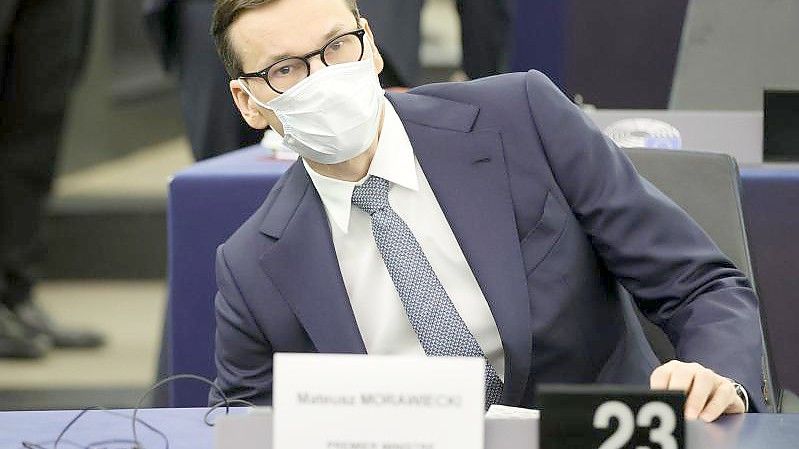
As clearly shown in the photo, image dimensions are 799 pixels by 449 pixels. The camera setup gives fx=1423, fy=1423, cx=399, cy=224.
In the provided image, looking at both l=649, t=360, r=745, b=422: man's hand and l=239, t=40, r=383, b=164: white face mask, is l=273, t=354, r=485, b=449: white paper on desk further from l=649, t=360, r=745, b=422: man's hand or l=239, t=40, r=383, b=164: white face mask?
l=239, t=40, r=383, b=164: white face mask

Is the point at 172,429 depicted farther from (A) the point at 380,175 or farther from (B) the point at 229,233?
(B) the point at 229,233

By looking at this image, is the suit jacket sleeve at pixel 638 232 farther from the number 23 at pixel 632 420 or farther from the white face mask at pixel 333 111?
the number 23 at pixel 632 420

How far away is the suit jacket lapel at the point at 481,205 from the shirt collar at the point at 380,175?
23 mm

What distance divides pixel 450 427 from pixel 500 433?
0.17 ft

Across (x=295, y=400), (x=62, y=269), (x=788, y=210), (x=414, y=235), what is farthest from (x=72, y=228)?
(x=295, y=400)

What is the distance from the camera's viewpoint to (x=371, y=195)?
1.87 m

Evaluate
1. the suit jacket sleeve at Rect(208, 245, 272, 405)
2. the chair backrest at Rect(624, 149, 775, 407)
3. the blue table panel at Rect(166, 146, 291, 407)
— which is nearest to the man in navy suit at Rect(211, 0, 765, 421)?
the suit jacket sleeve at Rect(208, 245, 272, 405)

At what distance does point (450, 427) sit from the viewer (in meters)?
1.22

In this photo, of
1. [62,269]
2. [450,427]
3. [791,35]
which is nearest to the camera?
[450,427]

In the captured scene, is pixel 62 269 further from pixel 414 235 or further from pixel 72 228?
pixel 414 235

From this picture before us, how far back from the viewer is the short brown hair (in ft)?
6.07

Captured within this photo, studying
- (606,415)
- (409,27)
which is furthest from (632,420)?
(409,27)

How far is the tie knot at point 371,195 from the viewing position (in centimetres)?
187

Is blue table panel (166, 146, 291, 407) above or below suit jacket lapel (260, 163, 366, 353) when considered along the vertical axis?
below
